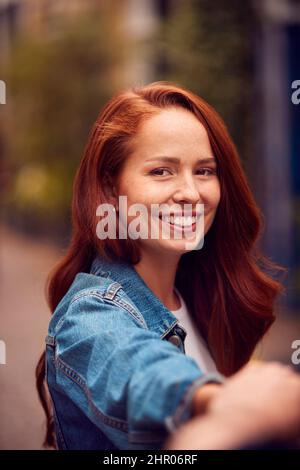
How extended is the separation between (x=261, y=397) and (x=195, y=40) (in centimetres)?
696

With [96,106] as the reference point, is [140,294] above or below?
below

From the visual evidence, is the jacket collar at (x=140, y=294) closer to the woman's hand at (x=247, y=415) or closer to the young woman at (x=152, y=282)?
the young woman at (x=152, y=282)

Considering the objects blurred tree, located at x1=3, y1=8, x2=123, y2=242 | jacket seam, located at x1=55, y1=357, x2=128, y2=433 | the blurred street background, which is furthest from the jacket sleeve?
blurred tree, located at x1=3, y1=8, x2=123, y2=242

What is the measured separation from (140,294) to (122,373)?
1.12ft

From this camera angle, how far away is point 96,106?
12695 mm

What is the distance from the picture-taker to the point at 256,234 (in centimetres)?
163

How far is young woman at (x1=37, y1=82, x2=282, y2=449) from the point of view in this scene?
107 centimetres

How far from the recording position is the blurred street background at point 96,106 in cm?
663

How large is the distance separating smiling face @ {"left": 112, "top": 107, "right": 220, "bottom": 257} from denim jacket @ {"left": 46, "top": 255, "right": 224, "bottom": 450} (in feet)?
0.45

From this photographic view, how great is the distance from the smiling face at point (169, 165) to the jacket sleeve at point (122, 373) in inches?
8.5

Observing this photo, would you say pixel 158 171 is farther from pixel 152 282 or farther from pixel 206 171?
pixel 152 282

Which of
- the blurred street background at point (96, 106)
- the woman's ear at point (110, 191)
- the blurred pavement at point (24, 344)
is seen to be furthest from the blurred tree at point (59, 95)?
the woman's ear at point (110, 191)

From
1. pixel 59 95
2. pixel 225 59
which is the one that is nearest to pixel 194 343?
pixel 225 59

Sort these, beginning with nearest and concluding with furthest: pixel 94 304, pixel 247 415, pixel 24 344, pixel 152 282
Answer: pixel 247 415
pixel 94 304
pixel 152 282
pixel 24 344
